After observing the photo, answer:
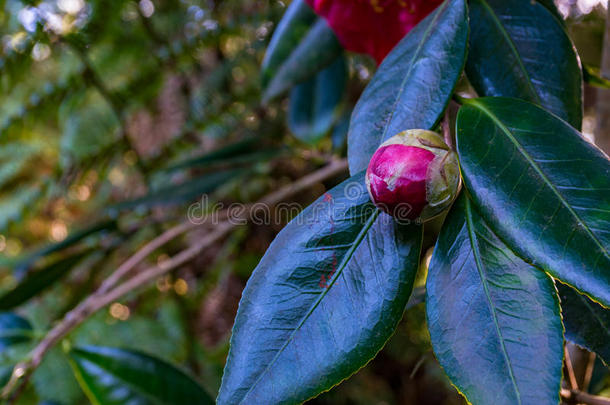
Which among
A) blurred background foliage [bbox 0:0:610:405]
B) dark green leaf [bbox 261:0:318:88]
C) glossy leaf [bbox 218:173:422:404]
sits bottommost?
blurred background foliage [bbox 0:0:610:405]

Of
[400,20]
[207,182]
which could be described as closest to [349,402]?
[207,182]

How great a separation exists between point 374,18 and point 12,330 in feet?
2.24

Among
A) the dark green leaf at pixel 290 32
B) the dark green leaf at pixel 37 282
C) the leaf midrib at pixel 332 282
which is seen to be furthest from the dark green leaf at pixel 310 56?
the dark green leaf at pixel 37 282

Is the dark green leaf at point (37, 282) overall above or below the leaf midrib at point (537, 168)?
below

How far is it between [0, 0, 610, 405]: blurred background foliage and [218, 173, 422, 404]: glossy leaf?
622 mm

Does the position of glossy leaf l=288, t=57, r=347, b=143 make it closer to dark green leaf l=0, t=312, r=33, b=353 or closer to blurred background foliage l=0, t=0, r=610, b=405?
blurred background foliage l=0, t=0, r=610, b=405

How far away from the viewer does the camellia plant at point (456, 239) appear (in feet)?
0.79

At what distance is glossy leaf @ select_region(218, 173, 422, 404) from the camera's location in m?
0.27

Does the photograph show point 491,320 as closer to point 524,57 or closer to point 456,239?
point 456,239

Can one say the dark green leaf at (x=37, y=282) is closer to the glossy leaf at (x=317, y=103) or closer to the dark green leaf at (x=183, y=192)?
the dark green leaf at (x=183, y=192)

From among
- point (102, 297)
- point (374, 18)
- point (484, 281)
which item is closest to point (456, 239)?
point (484, 281)

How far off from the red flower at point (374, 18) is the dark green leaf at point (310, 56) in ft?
0.35

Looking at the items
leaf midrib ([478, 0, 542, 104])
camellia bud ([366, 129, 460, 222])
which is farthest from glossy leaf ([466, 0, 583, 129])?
camellia bud ([366, 129, 460, 222])

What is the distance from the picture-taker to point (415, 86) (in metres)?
0.33
